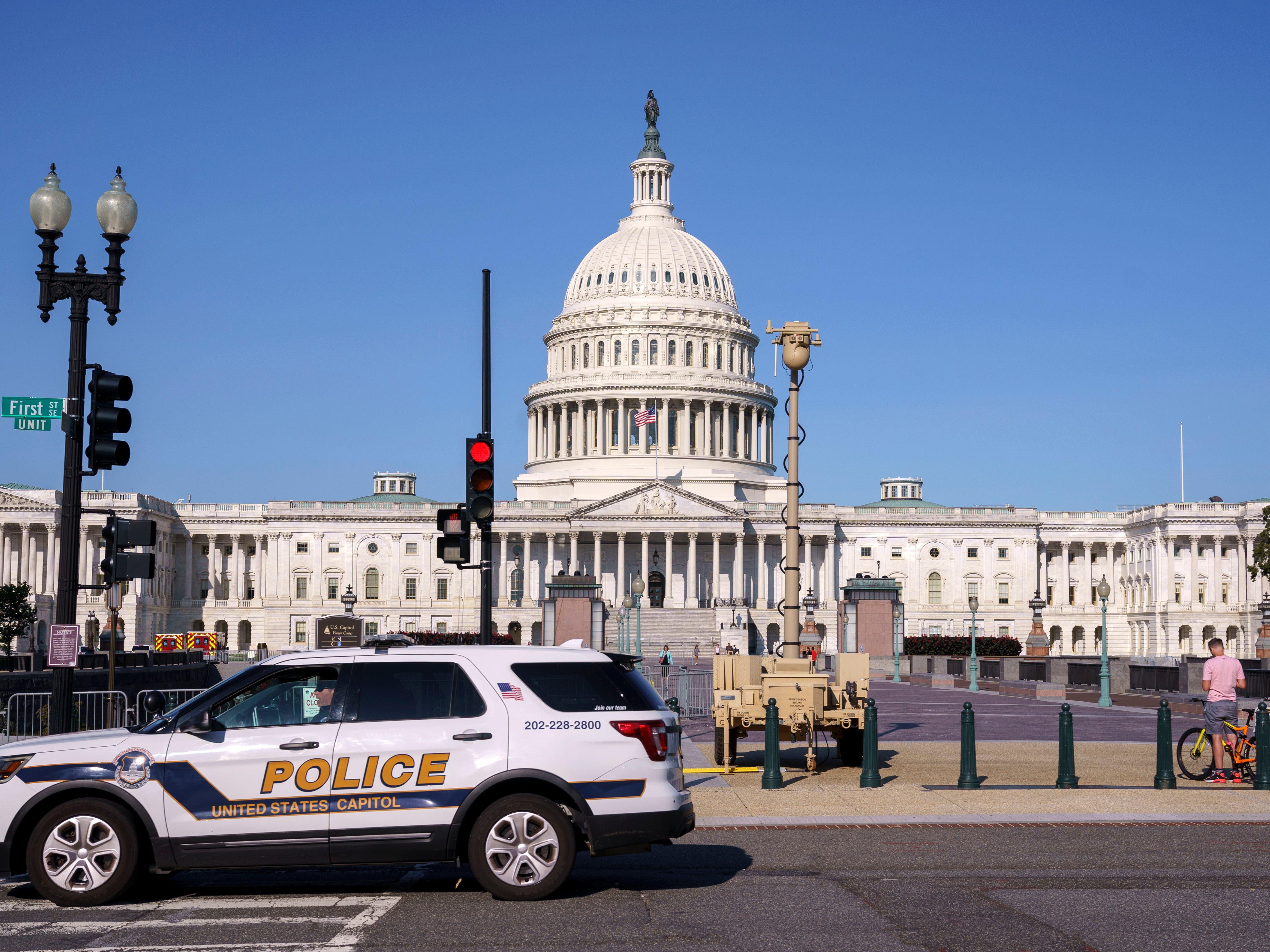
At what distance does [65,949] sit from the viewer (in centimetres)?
1034

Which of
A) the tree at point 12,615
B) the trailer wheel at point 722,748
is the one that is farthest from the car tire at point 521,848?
the tree at point 12,615

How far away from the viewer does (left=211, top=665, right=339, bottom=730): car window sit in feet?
40.7

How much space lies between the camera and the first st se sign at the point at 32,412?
58.0 feet

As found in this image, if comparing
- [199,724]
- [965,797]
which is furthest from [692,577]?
[199,724]

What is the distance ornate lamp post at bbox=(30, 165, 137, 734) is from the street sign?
123 millimetres

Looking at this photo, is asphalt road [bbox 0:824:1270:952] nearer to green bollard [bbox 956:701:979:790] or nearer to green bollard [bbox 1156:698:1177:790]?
green bollard [bbox 956:701:979:790]

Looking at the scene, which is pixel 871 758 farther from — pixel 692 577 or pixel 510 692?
pixel 692 577

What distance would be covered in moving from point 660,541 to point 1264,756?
102 m

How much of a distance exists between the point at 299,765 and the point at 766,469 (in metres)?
123

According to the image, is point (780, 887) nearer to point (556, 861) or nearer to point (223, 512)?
point (556, 861)

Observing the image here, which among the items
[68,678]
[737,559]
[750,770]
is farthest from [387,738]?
[737,559]

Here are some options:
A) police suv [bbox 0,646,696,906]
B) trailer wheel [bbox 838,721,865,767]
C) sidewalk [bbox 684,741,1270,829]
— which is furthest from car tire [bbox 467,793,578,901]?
trailer wheel [bbox 838,721,865,767]

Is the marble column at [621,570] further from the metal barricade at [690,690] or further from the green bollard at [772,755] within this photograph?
the green bollard at [772,755]

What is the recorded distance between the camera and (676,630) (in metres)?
107
